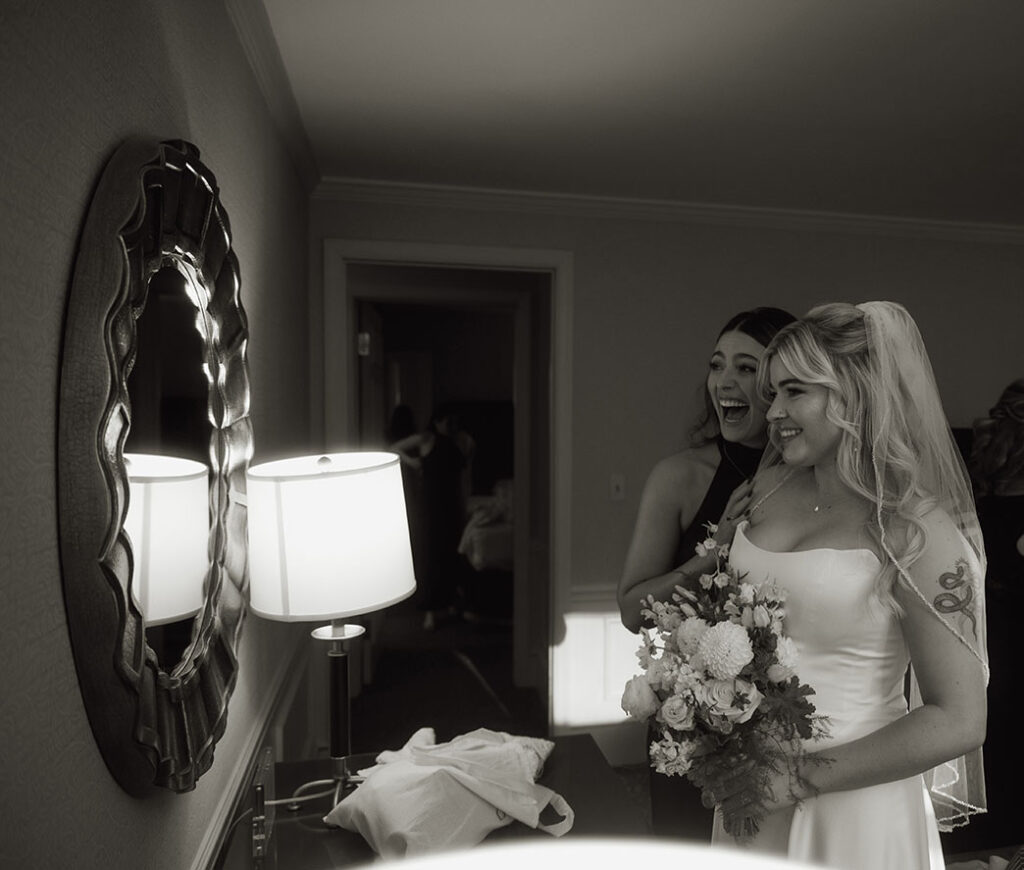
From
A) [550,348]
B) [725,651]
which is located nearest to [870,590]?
[725,651]

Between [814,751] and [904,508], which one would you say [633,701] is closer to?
[814,751]

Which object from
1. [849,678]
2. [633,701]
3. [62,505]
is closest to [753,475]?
[849,678]

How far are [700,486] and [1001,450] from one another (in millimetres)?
1397

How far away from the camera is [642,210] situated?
3623 mm

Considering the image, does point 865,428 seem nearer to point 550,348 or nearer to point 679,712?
point 679,712

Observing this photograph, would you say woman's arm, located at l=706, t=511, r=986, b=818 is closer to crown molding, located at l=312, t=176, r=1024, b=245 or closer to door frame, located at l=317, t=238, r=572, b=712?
door frame, located at l=317, t=238, r=572, b=712

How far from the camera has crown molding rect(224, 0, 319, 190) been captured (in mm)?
1767

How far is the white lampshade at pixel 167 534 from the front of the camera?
0.95 metres

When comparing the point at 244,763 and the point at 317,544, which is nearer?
the point at 317,544

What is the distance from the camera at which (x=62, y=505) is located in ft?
2.60

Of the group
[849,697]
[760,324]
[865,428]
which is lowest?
[849,697]

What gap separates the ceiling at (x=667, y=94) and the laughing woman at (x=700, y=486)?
2.45 feet

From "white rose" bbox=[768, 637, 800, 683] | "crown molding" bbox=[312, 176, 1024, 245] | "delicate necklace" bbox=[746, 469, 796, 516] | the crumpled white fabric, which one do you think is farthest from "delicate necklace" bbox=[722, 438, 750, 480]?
"crown molding" bbox=[312, 176, 1024, 245]

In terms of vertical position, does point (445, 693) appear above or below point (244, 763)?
below
